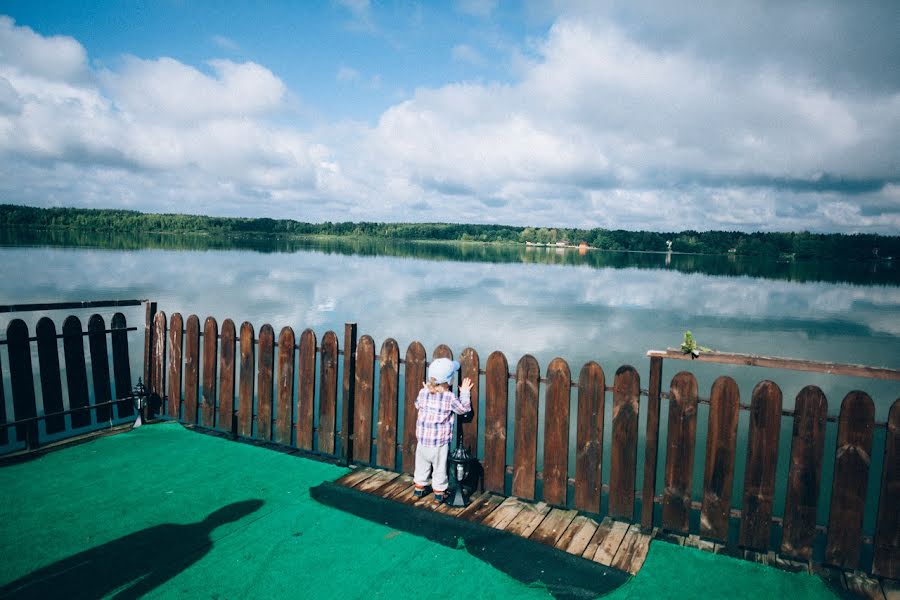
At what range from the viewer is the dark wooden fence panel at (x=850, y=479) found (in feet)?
14.1

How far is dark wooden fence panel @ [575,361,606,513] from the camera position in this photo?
205 inches

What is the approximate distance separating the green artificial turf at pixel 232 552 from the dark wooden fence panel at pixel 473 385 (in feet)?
4.57

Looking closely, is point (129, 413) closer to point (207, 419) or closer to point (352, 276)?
point (207, 419)

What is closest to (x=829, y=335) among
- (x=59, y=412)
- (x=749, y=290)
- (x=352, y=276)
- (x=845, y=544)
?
(x=749, y=290)

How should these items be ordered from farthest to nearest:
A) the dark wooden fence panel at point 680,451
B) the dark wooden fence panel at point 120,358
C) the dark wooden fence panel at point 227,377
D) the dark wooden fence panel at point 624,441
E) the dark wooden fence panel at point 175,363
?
the dark wooden fence panel at point 175,363, the dark wooden fence panel at point 120,358, the dark wooden fence panel at point 227,377, the dark wooden fence panel at point 624,441, the dark wooden fence panel at point 680,451

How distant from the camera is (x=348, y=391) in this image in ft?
21.0

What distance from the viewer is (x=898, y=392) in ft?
50.3

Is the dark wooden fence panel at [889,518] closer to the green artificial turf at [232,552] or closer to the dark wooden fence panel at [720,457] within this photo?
the green artificial turf at [232,552]

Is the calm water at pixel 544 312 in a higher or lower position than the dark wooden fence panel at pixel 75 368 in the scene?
lower

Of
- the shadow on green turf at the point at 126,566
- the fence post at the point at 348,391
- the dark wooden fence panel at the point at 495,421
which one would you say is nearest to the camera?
the shadow on green turf at the point at 126,566

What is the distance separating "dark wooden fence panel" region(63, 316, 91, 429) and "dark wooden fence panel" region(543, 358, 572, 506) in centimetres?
623

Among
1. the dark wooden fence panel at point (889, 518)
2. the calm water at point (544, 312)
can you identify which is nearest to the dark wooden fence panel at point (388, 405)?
the dark wooden fence panel at point (889, 518)

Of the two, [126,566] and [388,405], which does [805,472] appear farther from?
[126,566]

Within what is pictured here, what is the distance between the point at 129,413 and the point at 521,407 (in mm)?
6253
